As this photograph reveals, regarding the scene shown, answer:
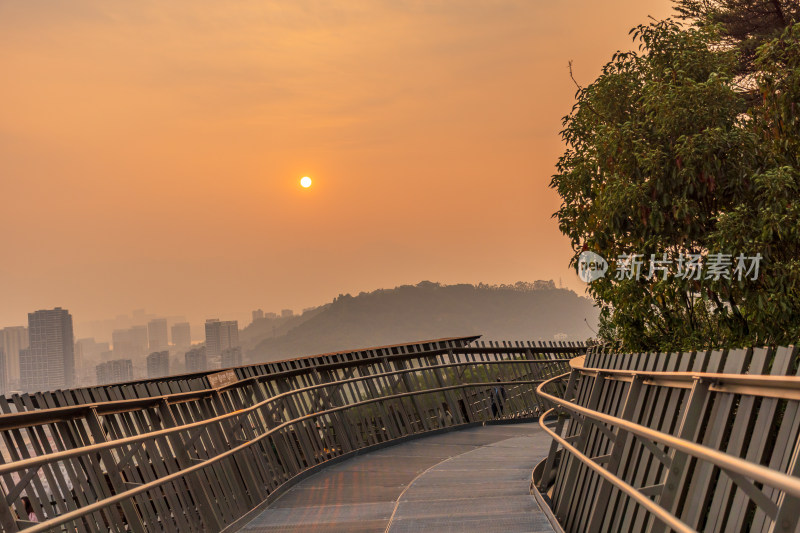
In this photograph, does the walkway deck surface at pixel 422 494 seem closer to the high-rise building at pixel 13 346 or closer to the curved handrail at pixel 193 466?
the curved handrail at pixel 193 466

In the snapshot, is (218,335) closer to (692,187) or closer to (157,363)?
(157,363)

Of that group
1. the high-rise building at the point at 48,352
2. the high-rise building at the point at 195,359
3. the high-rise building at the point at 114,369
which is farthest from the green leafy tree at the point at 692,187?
the high-rise building at the point at 195,359

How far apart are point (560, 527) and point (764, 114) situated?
7422 mm

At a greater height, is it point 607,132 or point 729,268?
point 607,132

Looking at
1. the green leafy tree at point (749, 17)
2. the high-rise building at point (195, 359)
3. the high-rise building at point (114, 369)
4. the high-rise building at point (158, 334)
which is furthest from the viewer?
the high-rise building at point (158, 334)

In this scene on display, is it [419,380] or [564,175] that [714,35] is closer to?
[564,175]

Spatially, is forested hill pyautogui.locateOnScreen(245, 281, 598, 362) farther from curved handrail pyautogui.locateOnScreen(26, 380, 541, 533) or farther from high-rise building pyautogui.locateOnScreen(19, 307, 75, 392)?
curved handrail pyautogui.locateOnScreen(26, 380, 541, 533)

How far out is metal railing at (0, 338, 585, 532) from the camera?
6426 millimetres

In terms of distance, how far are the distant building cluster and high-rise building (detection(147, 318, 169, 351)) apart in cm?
49

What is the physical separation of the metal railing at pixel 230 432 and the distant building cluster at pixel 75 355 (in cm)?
5670

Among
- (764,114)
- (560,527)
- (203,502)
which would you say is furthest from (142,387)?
(764,114)

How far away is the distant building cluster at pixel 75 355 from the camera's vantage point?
9088 cm

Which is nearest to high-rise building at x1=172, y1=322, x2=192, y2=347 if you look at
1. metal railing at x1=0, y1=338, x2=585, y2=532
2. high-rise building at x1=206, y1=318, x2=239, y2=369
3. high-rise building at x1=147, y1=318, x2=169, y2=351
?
high-rise building at x1=147, y1=318, x2=169, y2=351

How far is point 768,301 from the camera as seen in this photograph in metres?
10.3
